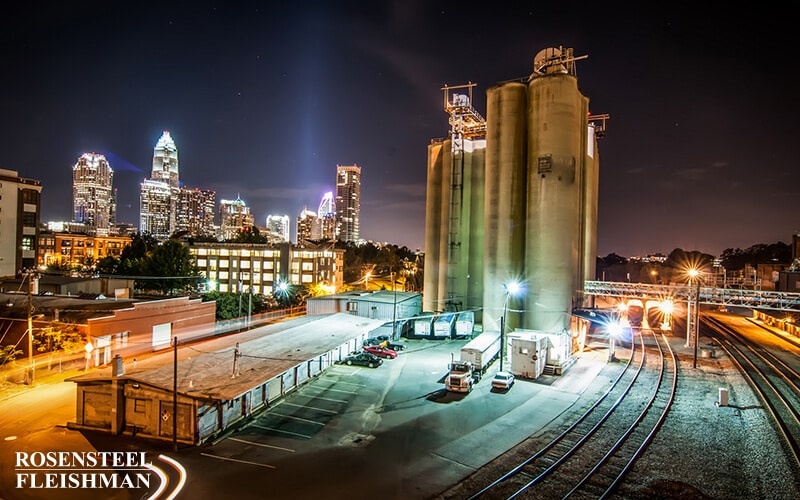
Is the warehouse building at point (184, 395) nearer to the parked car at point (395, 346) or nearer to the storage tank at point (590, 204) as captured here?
the parked car at point (395, 346)

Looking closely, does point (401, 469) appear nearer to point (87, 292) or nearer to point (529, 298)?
point (529, 298)

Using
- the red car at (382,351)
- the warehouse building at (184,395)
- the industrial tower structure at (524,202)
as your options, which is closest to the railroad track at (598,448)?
the industrial tower structure at (524,202)

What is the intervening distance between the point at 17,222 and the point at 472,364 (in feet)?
246

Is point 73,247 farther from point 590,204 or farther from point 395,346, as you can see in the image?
point 590,204

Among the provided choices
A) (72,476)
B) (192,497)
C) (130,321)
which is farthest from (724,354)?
(130,321)

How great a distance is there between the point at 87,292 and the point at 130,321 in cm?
1766

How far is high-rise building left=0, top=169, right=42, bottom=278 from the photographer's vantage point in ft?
210

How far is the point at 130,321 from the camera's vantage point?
3450 centimetres

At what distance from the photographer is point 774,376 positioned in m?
31.6

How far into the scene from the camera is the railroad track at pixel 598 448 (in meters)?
15.3

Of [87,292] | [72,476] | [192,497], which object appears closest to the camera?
[192,497]

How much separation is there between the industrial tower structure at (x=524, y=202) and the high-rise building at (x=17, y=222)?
213 feet

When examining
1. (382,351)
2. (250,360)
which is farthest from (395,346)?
(250,360)

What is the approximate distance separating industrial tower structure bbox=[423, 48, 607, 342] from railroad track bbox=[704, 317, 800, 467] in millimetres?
13535
